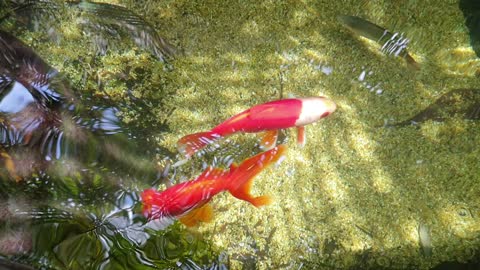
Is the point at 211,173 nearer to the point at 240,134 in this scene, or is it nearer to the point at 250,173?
the point at 250,173

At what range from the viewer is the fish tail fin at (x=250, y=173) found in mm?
2672

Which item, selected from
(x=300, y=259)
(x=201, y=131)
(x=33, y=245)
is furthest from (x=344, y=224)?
(x=33, y=245)

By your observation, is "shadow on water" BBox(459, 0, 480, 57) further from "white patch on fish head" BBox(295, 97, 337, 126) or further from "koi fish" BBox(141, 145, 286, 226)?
"koi fish" BBox(141, 145, 286, 226)

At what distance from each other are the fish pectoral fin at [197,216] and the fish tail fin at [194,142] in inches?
15.6

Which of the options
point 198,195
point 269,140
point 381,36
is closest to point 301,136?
point 269,140

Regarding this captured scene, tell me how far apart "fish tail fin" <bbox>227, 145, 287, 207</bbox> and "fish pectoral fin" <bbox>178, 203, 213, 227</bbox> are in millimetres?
187

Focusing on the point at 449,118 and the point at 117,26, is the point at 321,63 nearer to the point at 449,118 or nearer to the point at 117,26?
the point at 449,118

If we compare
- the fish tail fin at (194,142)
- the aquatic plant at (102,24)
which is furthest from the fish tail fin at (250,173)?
the aquatic plant at (102,24)

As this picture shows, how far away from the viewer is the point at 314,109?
9.12 ft

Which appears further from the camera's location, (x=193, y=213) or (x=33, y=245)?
(x=193, y=213)

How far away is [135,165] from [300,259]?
1.21 m

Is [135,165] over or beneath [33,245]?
beneath

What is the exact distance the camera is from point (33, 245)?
83.8 inches

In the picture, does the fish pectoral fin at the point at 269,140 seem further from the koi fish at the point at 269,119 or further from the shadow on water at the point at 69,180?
the shadow on water at the point at 69,180
